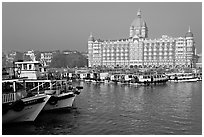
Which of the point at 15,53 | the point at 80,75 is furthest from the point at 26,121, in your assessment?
the point at 15,53

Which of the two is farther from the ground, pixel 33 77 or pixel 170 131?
pixel 33 77

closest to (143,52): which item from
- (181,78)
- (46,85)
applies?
(181,78)

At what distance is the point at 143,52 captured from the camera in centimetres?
7969

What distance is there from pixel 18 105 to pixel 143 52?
226 feet

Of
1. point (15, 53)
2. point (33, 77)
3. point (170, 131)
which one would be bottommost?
point (170, 131)

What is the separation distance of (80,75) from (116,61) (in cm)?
2913

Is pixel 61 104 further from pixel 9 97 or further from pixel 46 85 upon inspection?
pixel 9 97

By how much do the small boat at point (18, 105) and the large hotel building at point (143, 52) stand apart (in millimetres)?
64806

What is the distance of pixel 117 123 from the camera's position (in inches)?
540

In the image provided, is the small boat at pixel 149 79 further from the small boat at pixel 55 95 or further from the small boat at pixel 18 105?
the small boat at pixel 18 105

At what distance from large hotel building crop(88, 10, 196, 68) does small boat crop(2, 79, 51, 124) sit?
213ft

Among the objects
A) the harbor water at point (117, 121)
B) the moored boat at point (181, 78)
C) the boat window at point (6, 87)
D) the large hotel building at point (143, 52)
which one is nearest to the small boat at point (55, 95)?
the harbor water at point (117, 121)

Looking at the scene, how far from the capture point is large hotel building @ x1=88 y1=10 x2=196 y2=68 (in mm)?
76000

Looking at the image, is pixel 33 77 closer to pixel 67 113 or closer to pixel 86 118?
pixel 67 113
